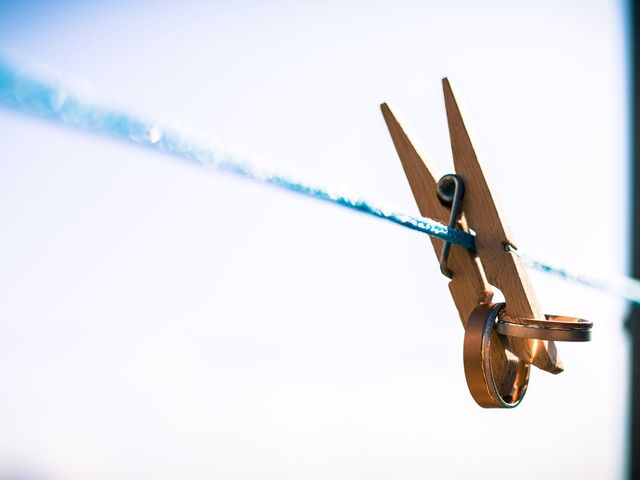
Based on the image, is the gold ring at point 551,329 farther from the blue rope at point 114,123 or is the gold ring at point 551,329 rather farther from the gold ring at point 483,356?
the blue rope at point 114,123

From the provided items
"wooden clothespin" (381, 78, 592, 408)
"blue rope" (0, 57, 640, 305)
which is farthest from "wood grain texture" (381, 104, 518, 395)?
"blue rope" (0, 57, 640, 305)

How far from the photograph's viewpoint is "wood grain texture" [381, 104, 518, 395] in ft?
1.34

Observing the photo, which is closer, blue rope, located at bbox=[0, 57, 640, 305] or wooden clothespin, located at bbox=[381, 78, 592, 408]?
blue rope, located at bbox=[0, 57, 640, 305]

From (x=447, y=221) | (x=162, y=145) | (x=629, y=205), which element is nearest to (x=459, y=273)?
(x=447, y=221)

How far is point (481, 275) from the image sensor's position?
0.41 meters

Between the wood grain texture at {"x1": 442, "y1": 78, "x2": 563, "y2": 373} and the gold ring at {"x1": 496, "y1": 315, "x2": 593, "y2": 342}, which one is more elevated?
the wood grain texture at {"x1": 442, "y1": 78, "x2": 563, "y2": 373}

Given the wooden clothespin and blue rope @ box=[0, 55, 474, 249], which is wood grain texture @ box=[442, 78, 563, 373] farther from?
blue rope @ box=[0, 55, 474, 249]

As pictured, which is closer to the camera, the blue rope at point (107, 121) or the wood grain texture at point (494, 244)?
the blue rope at point (107, 121)

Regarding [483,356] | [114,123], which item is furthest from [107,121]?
[483,356]

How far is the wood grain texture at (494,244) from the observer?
0.40 m

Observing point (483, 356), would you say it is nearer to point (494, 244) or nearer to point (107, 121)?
point (494, 244)

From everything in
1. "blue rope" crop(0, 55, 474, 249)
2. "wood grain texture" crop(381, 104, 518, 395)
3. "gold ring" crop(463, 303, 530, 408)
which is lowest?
"gold ring" crop(463, 303, 530, 408)

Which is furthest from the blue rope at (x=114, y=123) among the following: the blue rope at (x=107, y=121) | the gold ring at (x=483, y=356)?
the gold ring at (x=483, y=356)

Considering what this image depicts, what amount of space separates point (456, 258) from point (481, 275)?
0.02 metres
